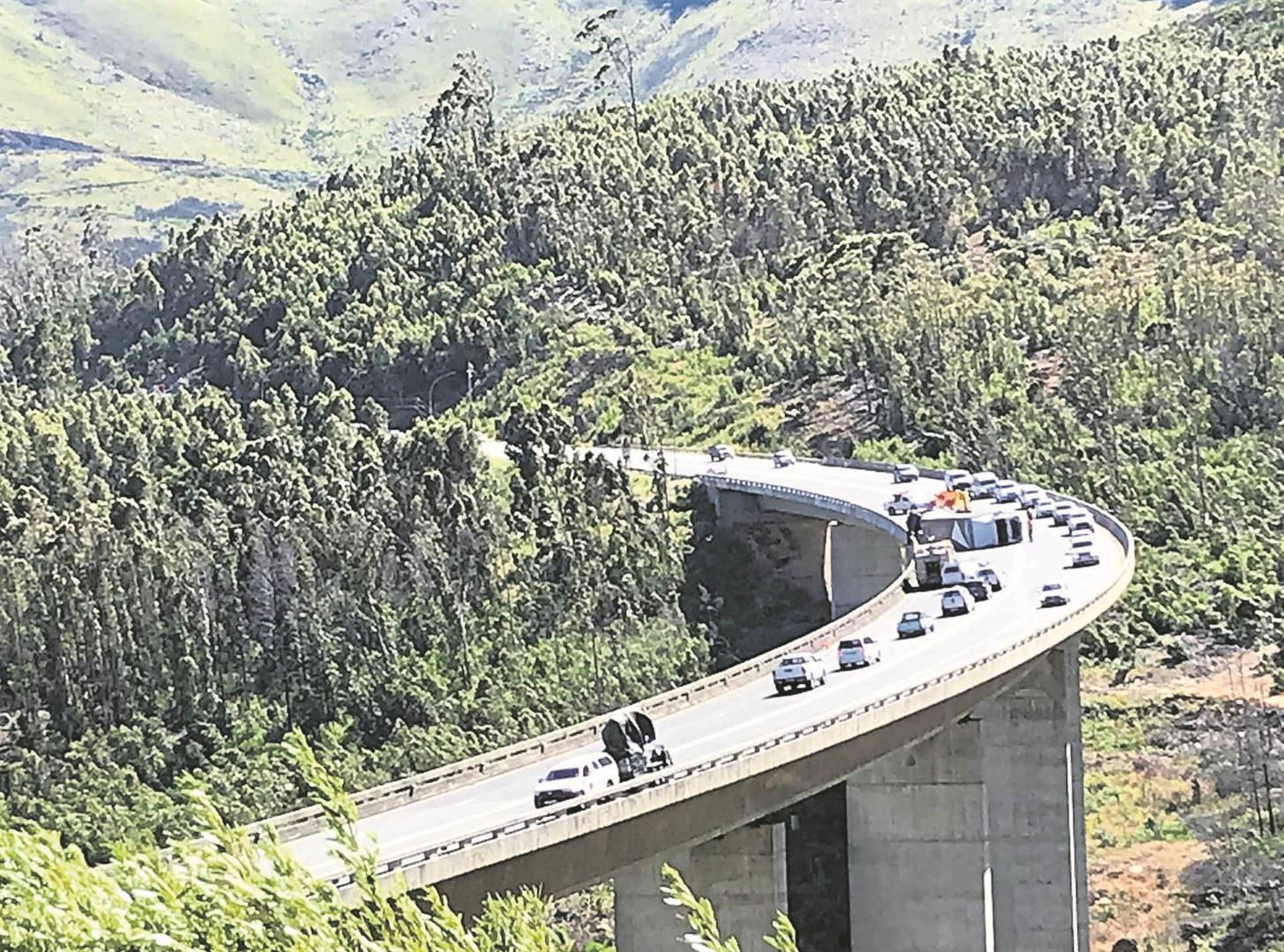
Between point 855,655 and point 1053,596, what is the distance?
924cm

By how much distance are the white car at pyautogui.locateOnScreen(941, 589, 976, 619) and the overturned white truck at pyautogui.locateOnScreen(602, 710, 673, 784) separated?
75.2 feet

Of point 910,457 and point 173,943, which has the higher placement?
point 173,943

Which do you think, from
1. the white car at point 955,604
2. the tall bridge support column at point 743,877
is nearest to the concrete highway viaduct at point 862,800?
the tall bridge support column at point 743,877

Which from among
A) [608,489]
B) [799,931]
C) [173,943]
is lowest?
[799,931]

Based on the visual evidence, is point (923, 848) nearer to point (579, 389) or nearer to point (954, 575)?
point (954, 575)

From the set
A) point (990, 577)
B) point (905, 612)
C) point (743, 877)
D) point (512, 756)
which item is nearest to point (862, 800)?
point (743, 877)

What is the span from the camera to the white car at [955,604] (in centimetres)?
6394

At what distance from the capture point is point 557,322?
154 meters

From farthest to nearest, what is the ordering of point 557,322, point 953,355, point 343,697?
point 557,322
point 953,355
point 343,697

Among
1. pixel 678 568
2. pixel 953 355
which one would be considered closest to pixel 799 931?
pixel 678 568

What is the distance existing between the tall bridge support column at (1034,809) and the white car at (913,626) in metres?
2.61

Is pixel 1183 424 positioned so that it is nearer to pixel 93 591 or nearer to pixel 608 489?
pixel 608 489

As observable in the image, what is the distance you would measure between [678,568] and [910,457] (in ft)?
74.4

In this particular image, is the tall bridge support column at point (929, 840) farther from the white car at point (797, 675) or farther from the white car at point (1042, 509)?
the white car at point (1042, 509)
